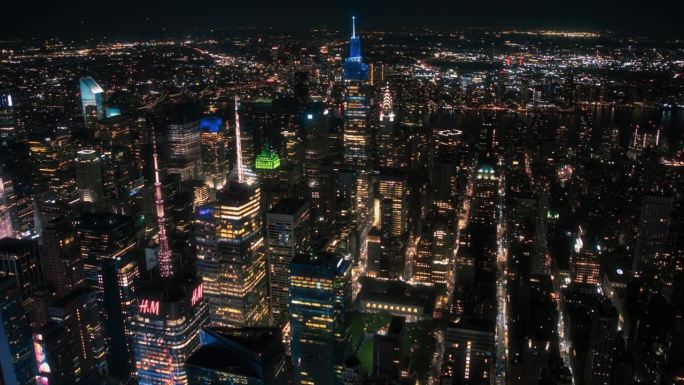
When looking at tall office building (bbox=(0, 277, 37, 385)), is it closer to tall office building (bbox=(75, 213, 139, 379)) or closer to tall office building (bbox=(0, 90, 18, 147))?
tall office building (bbox=(75, 213, 139, 379))

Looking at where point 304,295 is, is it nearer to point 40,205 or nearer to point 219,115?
point 40,205

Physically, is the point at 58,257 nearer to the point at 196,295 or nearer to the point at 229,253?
the point at 229,253

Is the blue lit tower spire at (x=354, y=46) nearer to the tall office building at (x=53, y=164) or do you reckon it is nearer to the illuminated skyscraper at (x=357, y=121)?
the illuminated skyscraper at (x=357, y=121)

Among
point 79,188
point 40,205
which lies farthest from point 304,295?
point 79,188

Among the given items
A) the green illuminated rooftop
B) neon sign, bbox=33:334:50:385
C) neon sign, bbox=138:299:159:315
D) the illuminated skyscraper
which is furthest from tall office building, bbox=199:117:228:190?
neon sign, bbox=138:299:159:315

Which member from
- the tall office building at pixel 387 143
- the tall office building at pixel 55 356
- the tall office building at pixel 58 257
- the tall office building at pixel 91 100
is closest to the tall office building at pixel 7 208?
the tall office building at pixel 58 257
